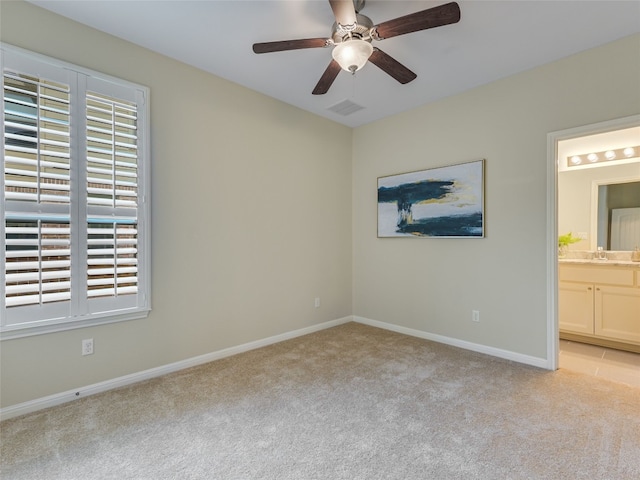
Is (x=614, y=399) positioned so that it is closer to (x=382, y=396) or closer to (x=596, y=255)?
(x=382, y=396)

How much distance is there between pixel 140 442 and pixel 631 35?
4407mm

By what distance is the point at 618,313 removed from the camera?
11.1ft

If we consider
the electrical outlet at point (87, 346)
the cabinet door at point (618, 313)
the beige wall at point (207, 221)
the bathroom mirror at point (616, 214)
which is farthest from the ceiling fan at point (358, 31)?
the bathroom mirror at point (616, 214)

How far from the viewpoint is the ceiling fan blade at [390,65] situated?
2146 mm

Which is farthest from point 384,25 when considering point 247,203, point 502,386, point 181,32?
point 502,386

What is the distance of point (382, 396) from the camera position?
7.95ft

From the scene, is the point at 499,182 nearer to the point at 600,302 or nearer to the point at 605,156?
the point at 600,302

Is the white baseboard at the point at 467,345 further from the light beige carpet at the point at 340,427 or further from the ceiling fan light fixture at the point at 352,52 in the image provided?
the ceiling fan light fixture at the point at 352,52

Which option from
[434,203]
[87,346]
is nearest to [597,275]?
[434,203]

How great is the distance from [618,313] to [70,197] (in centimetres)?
512

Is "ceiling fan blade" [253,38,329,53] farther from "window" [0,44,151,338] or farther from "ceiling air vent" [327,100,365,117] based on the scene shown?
"ceiling air vent" [327,100,365,117]

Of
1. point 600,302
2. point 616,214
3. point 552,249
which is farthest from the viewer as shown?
point 616,214

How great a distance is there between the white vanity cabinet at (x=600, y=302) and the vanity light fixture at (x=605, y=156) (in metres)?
1.38

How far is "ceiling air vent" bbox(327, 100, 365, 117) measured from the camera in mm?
3635
